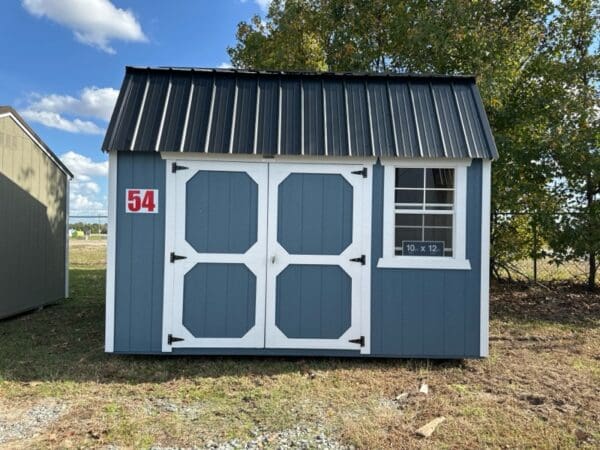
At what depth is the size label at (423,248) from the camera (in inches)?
181

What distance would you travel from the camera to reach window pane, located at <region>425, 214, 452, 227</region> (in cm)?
468

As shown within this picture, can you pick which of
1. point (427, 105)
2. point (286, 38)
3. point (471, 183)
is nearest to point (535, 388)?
point (471, 183)

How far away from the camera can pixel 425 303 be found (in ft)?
14.8

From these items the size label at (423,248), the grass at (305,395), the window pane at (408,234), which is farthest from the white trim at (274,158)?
the grass at (305,395)

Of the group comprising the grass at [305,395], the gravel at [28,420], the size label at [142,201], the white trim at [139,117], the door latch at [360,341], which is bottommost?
the gravel at [28,420]

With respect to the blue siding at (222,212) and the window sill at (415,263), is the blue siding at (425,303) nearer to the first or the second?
the window sill at (415,263)

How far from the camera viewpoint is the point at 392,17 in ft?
28.7

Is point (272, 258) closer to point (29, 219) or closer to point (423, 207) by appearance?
point (423, 207)

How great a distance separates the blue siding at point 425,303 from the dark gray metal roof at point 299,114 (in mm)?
405

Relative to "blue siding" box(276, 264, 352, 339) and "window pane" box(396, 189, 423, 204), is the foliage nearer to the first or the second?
"window pane" box(396, 189, 423, 204)

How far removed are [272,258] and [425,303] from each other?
5.50 ft

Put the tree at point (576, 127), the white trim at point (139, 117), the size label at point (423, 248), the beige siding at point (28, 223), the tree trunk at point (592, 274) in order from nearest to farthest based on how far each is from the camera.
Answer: the white trim at point (139, 117) < the size label at point (423, 248) < the beige siding at point (28, 223) < the tree at point (576, 127) < the tree trunk at point (592, 274)

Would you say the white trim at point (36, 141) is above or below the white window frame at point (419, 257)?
above

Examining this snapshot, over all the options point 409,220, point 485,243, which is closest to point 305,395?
point 409,220
